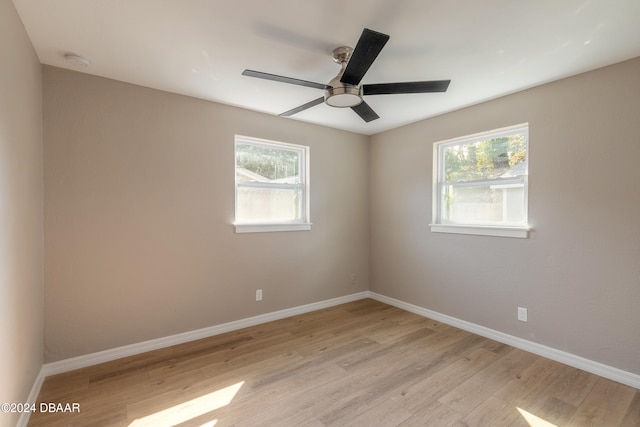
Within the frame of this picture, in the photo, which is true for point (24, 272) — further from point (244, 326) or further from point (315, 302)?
point (315, 302)

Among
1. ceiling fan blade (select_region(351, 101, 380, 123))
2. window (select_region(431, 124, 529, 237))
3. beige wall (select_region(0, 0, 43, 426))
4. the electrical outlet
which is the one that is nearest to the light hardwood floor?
the electrical outlet

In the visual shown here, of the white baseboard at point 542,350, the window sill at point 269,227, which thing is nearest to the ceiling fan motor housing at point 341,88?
the window sill at point 269,227

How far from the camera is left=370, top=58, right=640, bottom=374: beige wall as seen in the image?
228 cm

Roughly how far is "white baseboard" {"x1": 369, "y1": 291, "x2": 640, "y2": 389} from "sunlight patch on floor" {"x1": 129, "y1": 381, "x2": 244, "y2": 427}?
2434 millimetres

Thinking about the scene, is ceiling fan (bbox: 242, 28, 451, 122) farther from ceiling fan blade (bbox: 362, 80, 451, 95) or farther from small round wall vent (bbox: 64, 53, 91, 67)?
small round wall vent (bbox: 64, 53, 91, 67)

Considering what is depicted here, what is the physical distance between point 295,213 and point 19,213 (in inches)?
101

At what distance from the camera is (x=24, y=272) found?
6.15ft

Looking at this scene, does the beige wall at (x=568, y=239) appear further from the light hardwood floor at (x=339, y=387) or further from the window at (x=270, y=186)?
the window at (x=270, y=186)

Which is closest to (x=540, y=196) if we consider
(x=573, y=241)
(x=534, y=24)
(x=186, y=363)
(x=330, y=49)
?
(x=573, y=241)

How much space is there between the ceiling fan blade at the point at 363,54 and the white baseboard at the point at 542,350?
281 cm

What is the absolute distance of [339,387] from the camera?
2229 millimetres

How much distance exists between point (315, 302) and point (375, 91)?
280 cm

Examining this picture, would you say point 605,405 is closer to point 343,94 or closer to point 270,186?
point 343,94

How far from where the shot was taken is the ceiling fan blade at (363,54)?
1.49 meters
